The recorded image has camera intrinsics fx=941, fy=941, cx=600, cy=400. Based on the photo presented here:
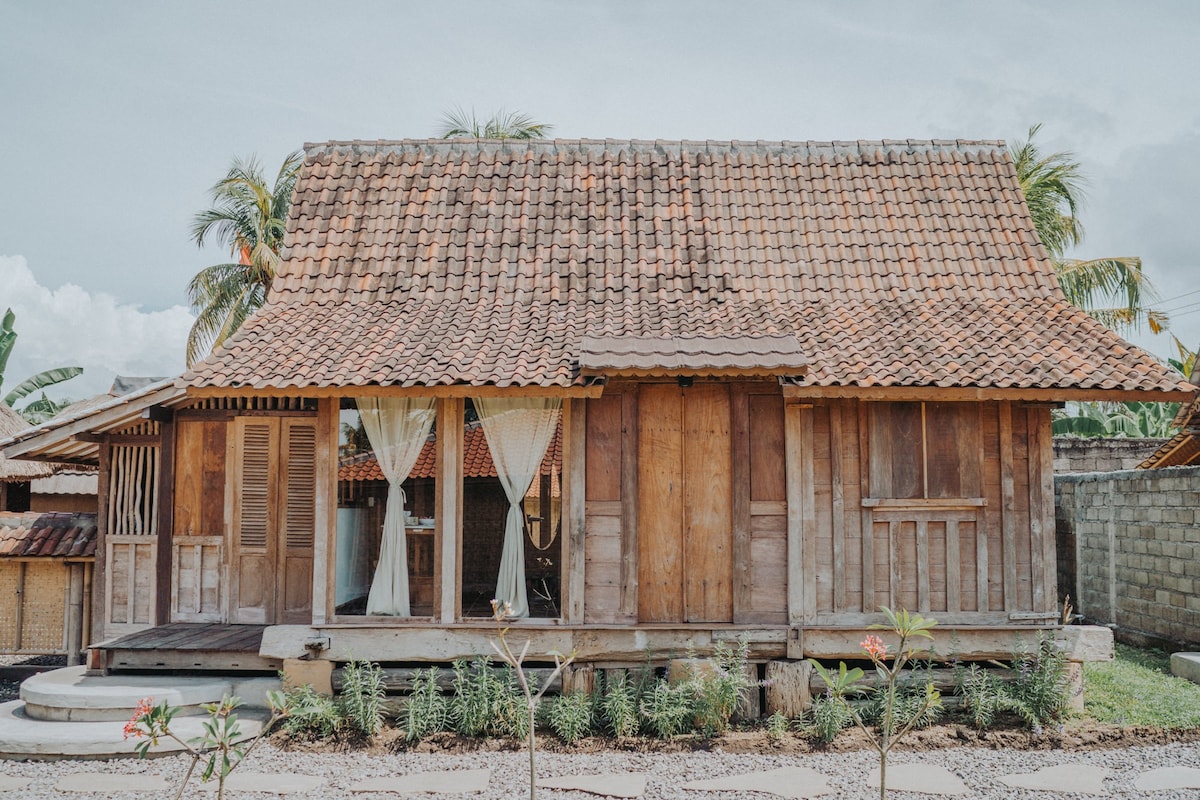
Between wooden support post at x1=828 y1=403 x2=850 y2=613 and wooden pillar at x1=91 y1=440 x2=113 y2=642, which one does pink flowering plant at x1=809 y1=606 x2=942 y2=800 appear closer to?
wooden support post at x1=828 y1=403 x2=850 y2=613

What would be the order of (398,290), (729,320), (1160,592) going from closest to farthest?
(729,320), (398,290), (1160,592)

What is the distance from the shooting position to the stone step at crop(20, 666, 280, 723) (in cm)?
805

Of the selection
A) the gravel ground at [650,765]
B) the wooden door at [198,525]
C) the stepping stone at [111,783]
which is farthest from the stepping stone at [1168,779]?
the wooden door at [198,525]

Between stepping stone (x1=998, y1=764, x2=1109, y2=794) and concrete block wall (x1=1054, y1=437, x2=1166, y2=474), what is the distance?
10017 millimetres

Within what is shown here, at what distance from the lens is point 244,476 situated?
10.2 metres

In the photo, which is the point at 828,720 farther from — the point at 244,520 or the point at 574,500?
the point at 244,520

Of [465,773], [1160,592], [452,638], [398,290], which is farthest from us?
[1160,592]

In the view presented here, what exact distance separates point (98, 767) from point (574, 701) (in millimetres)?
3827

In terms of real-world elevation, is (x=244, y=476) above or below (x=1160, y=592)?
above

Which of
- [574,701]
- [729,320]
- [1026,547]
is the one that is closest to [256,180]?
[729,320]

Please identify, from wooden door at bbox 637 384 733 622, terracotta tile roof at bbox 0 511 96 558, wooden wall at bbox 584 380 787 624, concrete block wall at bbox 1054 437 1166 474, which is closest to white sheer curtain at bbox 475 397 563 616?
wooden wall at bbox 584 380 787 624

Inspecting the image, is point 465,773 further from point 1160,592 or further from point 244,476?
point 1160,592

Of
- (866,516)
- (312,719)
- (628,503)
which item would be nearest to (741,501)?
(628,503)

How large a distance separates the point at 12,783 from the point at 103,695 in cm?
111
